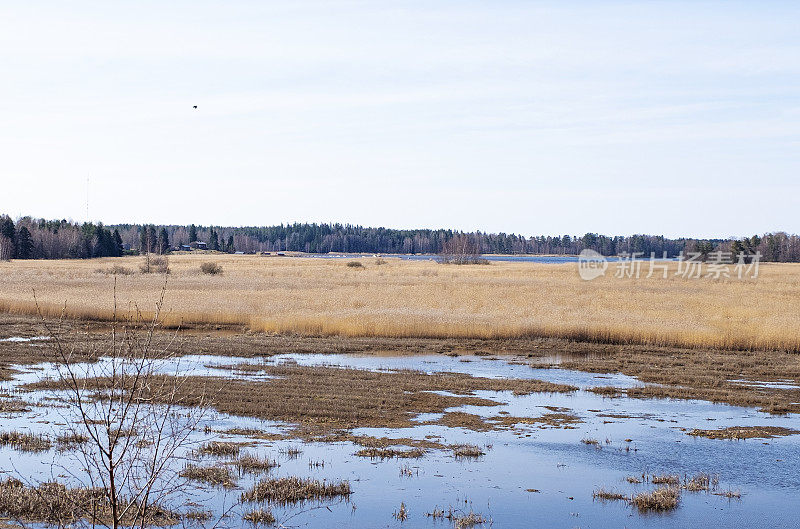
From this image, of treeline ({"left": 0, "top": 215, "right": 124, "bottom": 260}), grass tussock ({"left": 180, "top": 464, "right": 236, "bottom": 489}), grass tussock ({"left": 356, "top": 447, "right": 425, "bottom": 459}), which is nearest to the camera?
grass tussock ({"left": 180, "top": 464, "right": 236, "bottom": 489})

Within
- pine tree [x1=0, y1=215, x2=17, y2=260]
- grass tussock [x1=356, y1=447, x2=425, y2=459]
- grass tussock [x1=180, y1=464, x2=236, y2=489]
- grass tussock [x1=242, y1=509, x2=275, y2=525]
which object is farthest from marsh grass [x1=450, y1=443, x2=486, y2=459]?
pine tree [x1=0, y1=215, x2=17, y2=260]

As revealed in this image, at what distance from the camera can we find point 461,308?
46.8 metres

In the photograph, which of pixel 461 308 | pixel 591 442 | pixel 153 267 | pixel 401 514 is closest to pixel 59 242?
pixel 153 267

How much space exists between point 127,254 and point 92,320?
107834 mm

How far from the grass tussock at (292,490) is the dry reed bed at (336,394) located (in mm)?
2372

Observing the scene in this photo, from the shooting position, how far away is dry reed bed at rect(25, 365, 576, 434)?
19203 millimetres

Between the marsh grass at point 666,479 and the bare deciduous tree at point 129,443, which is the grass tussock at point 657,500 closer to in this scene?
the marsh grass at point 666,479

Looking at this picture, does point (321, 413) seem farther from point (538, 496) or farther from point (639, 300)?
point (639, 300)

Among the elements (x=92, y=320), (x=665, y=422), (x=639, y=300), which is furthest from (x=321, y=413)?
(x=639, y=300)

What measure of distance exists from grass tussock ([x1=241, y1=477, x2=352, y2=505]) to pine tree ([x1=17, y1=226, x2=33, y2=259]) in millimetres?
119925

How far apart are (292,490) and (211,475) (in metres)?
1.78

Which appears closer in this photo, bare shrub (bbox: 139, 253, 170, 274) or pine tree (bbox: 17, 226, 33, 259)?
bare shrub (bbox: 139, 253, 170, 274)

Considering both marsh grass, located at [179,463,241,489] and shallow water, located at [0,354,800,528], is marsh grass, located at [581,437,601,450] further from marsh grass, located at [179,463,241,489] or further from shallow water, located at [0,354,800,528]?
marsh grass, located at [179,463,241,489]

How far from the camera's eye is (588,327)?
3716 cm
